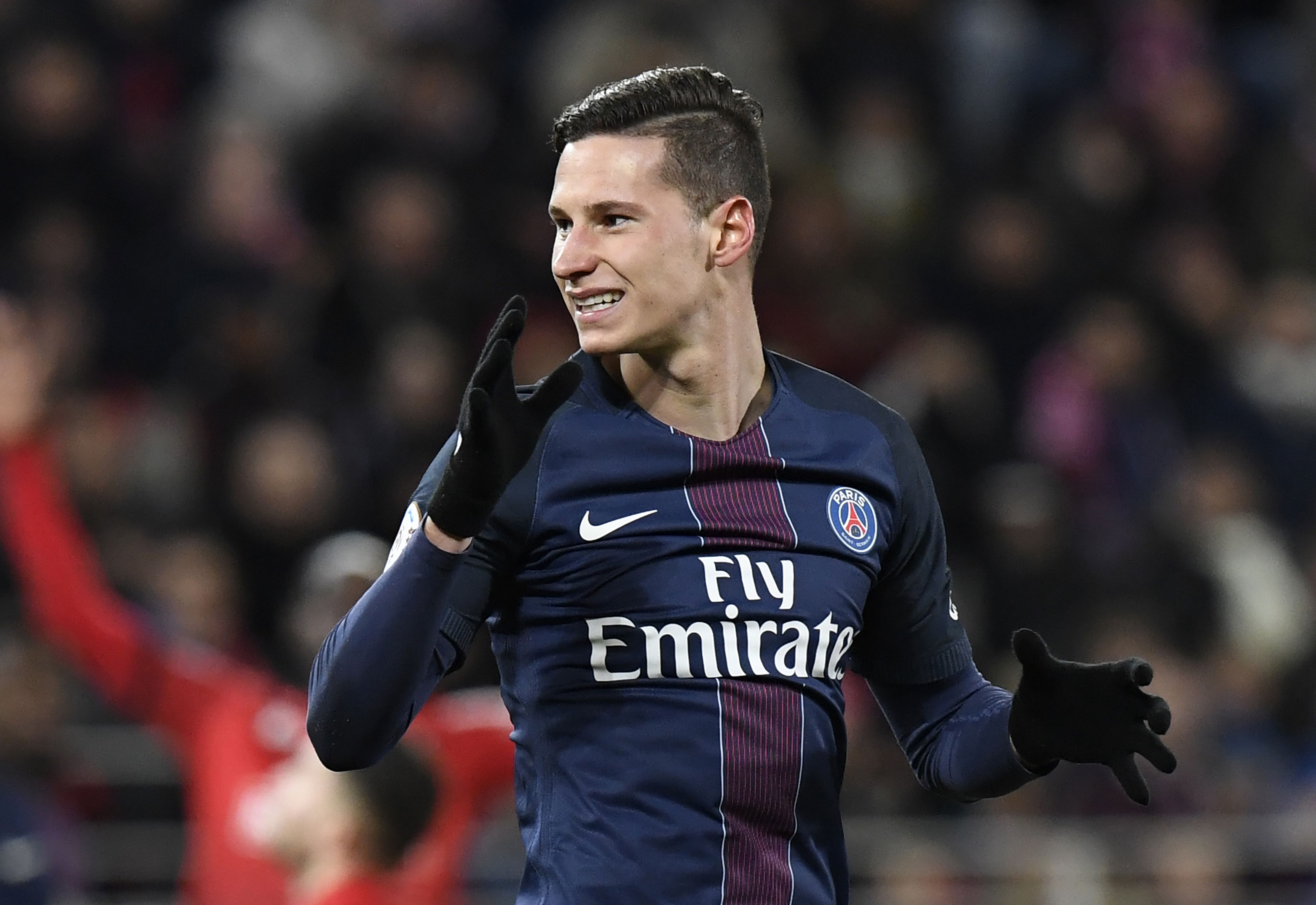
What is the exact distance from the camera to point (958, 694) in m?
2.85

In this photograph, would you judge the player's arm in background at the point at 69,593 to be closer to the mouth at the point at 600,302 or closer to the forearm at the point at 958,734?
the mouth at the point at 600,302

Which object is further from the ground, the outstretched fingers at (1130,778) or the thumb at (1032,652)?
the thumb at (1032,652)

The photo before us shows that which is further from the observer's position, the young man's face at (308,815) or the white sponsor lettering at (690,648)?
the young man's face at (308,815)

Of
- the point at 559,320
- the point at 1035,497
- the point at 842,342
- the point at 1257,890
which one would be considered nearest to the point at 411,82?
the point at 559,320

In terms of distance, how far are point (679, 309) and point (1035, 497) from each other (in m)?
4.86

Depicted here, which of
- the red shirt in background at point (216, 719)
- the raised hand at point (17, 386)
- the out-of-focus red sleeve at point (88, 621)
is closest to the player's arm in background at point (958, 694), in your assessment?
the red shirt in background at point (216, 719)

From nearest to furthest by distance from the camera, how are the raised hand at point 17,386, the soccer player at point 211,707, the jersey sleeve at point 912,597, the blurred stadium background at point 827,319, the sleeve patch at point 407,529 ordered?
the sleeve patch at point 407,529 → the jersey sleeve at point 912,597 → the raised hand at point 17,386 → the soccer player at point 211,707 → the blurred stadium background at point 827,319

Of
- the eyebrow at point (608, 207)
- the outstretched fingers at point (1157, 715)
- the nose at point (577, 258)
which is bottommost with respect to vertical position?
the outstretched fingers at point (1157, 715)

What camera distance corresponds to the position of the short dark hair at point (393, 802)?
3756mm

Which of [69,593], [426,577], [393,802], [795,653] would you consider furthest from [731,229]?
[69,593]

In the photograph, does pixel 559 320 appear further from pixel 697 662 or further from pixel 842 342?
pixel 697 662

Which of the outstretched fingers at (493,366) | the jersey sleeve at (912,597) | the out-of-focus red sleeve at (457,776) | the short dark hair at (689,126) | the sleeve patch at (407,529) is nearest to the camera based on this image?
the outstretched fingers at (493,366)

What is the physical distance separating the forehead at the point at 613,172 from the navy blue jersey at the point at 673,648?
0.28 meters

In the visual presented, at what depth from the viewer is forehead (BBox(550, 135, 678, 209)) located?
2.59 meters
